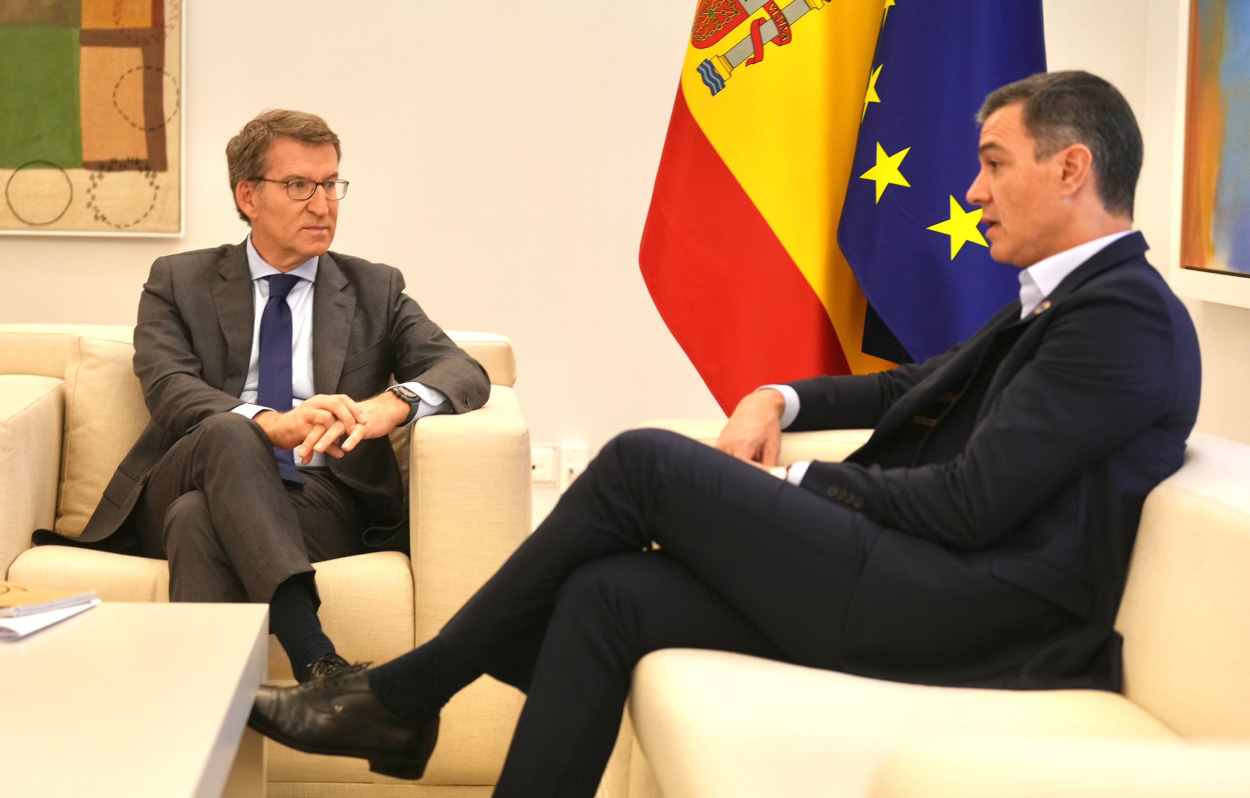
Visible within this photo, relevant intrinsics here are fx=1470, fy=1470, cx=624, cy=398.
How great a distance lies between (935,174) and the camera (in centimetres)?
302

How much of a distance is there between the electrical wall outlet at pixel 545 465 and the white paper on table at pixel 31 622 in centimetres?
248

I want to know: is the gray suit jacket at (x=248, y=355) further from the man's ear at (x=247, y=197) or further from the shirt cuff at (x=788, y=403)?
the shirt cuff at (x=788, y=403)

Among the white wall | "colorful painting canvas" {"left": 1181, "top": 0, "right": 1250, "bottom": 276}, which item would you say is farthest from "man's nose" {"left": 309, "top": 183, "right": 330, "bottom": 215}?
"colorful painting canvas" {"left": 1181, "top": 0, "right": 1250, "bottom": 276}

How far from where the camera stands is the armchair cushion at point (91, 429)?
9.64ft

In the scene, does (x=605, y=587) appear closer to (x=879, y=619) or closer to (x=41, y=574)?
(x=879, y=619)

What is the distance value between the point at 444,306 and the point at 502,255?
236 mm

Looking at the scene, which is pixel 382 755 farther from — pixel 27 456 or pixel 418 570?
pixel 27 456

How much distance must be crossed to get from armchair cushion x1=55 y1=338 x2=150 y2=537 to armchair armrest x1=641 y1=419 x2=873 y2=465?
1132 millimetres

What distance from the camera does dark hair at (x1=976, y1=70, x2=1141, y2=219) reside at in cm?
205

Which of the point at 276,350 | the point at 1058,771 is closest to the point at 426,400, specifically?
the point at 276,350

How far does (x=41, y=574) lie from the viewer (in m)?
2.61

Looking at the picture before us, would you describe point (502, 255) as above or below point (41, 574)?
above

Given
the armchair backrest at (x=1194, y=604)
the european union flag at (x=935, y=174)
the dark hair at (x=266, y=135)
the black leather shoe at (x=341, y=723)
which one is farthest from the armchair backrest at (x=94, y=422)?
the armchair backrest at (x=1194, y=604)

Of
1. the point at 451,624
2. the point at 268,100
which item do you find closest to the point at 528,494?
the point at 451,624
